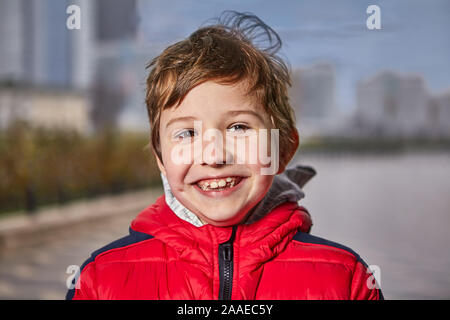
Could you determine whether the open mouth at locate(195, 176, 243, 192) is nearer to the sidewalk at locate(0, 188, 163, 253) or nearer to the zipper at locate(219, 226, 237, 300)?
the zipper at locate(219, 226, 237, 300)

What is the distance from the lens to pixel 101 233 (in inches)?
91.7

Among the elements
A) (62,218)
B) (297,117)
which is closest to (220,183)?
(297,117)

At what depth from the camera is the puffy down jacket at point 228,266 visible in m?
0.76

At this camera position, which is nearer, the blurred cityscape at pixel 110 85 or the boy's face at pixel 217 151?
the boy's face at pixel 217 151

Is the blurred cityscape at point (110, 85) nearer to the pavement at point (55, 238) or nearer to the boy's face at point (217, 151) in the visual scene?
the boy's face at point (217, 151)

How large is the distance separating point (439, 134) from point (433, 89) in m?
0.28

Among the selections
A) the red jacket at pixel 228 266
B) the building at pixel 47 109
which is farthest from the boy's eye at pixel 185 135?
the building at pixel 47 109

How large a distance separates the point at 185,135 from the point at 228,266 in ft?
0.67

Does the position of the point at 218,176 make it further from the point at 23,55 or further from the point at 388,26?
the point at 23,55

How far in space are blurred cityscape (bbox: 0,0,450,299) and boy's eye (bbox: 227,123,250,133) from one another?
0.69ft

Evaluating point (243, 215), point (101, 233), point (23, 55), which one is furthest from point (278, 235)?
point (23, 55)

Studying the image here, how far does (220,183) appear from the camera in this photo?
2.43 ft

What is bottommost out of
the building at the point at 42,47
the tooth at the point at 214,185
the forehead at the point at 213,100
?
the tooth at the point at 214,185

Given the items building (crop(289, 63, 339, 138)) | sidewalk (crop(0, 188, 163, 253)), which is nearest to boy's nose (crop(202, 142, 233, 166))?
building (crop(289, 63, 339, 138))
